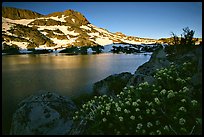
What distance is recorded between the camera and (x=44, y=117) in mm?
7219

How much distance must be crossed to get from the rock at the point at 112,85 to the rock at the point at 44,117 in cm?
558

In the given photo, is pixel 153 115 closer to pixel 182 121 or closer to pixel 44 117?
pixel 182 121

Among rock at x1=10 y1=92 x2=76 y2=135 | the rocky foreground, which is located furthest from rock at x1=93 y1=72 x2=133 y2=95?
rock at x1=10 y1=92 x2=76 y2=135

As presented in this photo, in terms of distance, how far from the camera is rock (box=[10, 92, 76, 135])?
6785 millimetres

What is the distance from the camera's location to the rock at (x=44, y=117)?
22.3 ft

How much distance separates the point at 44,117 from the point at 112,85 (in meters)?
7.30

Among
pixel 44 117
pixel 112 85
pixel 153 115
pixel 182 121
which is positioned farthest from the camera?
pixel 112 85

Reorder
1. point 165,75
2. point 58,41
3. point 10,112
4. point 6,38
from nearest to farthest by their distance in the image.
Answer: point 165,75, point 10,112, point 6,38, point 58,41

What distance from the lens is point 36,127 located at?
6.88 metres

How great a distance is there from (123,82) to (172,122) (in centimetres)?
897

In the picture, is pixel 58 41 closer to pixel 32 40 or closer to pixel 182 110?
pixel 32 40

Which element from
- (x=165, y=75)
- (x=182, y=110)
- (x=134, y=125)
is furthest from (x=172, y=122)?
(x=165, y=75)

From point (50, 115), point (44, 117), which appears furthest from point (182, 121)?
point (44, 117)

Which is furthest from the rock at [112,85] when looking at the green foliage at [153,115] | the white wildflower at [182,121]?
the white wildflower at [182,121]
